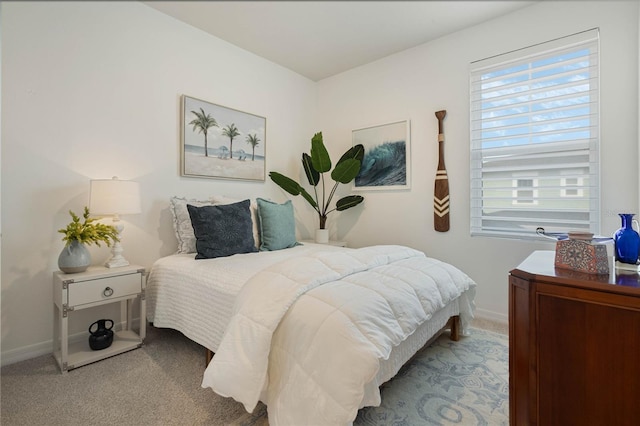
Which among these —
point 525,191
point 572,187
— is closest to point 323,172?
point 525,191

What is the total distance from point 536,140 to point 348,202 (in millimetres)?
1792

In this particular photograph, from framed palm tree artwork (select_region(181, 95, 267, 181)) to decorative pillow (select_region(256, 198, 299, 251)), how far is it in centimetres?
54

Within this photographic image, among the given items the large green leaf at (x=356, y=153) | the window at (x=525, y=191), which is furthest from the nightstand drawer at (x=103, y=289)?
the window at (x=525, y=191)

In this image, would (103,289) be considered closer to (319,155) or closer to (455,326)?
(319,155)

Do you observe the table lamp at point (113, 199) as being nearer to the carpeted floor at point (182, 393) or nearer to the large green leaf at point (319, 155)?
the carpeted floor at point (182, 393)

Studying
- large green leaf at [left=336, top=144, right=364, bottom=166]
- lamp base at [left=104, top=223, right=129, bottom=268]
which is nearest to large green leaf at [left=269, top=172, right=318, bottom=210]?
large green leaf at [left=336, top=144, right=364, bottom=166]

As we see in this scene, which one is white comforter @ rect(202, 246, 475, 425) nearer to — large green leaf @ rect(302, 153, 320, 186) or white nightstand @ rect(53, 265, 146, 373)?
white nightstand @ rect(53, 265, 146, 373)

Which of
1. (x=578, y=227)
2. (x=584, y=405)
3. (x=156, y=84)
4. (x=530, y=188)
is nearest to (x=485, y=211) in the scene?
(x=530, y=188)

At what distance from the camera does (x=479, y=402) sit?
1438mm

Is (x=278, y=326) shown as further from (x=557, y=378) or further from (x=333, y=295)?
(x=557, y=378)

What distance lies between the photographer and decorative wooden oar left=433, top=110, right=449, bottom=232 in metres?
2.74

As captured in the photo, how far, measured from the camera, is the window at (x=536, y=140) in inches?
82.4

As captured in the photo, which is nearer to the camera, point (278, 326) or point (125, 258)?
point (278, 326)

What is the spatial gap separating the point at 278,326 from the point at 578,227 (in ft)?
7.72
